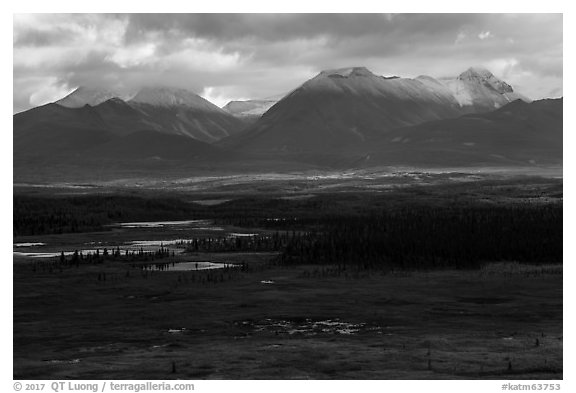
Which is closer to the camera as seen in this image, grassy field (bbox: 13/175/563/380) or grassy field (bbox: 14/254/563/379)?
grassy field (bbox: 14/254/563/379)

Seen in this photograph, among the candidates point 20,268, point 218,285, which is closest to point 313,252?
point 218,285

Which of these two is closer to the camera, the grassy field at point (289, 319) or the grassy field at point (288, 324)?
the grassy field at point (288, 324)

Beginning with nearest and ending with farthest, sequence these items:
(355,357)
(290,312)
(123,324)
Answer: (355,357) < (123,324) < (290,312)

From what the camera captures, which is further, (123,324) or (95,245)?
(95,245)

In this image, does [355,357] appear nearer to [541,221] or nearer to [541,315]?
[541,315]

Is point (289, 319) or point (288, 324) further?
point (289, 319)

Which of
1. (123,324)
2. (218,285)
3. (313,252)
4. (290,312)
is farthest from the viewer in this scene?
(313,252)
